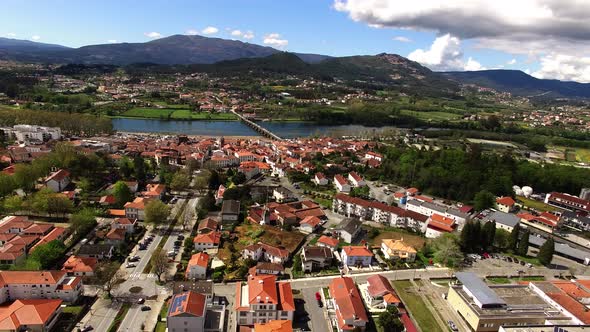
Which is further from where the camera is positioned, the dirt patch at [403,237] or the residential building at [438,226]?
the residential building at [438,226]

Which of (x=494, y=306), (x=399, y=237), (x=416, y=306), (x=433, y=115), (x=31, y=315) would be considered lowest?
(x=416, y=306)

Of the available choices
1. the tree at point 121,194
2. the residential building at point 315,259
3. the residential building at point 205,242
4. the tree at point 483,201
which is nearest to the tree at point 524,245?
the tree at point 483,201

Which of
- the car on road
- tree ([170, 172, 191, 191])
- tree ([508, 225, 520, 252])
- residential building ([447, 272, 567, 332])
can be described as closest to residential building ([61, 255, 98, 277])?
tree ([170, 172, 191, 191])

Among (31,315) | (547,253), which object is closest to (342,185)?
(547,253)

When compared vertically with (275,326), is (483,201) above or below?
above

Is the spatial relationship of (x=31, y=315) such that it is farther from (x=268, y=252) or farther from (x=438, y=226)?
(x=438, y=226)

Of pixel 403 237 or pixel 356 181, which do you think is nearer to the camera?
pixel 403 237

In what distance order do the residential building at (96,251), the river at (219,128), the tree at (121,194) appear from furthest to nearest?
the river at (219,128)
the tree at (121,194)
the residential building at (96,251)

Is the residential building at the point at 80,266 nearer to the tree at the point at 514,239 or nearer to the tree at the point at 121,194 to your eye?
the tree at the point at 121,194
